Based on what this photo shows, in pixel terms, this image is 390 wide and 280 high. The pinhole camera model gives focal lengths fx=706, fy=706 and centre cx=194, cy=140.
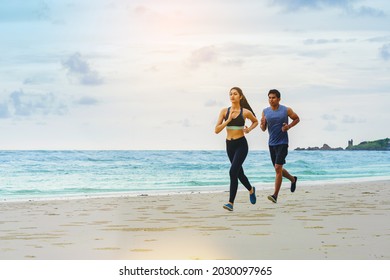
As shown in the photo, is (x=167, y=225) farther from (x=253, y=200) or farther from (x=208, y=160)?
(x=208, y=160)

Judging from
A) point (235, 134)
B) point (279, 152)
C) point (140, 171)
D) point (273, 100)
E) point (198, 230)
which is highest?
point (273, 100)

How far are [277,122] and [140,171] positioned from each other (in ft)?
68.6

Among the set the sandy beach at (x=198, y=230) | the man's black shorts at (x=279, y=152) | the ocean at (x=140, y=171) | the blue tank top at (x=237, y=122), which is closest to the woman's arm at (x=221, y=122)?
the blue tank top at (x=237, y=122)

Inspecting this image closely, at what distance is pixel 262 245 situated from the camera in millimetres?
7238

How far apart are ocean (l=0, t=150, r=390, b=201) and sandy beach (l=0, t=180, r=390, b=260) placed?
1026cm

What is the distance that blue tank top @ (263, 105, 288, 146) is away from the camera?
11.1 meters

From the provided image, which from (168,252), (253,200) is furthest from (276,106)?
(168,252)

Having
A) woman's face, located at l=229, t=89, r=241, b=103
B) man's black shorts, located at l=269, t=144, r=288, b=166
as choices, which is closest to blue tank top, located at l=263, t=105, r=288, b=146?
man's black shorts, located at l=269, t=144, r=288, b=166

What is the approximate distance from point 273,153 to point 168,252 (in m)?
4.82

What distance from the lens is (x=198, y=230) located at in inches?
334

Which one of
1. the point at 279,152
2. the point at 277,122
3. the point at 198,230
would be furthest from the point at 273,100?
the point at 198,230

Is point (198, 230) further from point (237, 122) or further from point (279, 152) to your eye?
point (279, 152)

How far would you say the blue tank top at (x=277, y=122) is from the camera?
1111 centimetres

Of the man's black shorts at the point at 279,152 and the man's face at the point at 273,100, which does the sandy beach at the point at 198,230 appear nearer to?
the man's black shorts at the point at 279,152
